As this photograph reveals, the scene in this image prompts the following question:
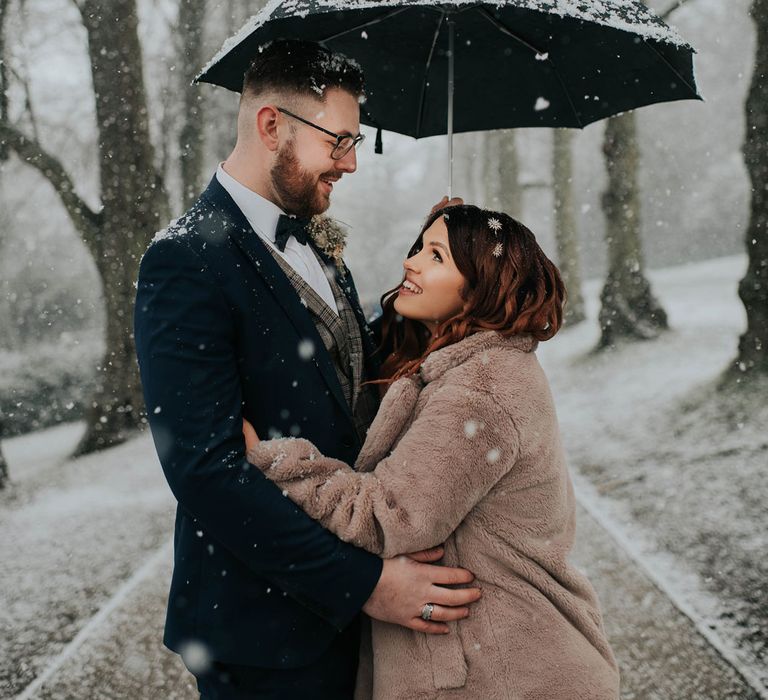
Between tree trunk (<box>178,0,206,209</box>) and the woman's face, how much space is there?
11056 mm

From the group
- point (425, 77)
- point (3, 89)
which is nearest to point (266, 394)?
point (425, 77)

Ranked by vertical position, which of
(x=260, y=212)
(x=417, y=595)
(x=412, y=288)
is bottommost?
(x=417, y=595)

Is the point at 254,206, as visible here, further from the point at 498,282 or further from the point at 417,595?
the point at 417,595

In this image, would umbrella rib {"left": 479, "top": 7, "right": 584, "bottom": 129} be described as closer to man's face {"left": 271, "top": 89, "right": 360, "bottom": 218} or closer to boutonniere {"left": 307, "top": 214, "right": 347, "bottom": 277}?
man's face {"left": 271, "top": 89, "right": 360, "bottom": 218}

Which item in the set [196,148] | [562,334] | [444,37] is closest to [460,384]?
[444,37]

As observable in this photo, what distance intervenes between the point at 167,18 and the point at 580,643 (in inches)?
554

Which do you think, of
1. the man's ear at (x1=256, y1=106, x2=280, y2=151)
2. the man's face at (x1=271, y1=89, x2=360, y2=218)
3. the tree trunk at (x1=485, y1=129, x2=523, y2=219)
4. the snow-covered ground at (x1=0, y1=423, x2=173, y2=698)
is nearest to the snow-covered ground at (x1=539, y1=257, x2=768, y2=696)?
the man's face at (x1=271, y1=89, x2=360, y2=218)

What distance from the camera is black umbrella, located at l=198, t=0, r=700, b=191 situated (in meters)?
2.44

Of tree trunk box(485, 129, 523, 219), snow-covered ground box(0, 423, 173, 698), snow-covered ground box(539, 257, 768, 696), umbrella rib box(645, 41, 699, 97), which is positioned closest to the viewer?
umbrella rib box(645, 41, 699, 97)

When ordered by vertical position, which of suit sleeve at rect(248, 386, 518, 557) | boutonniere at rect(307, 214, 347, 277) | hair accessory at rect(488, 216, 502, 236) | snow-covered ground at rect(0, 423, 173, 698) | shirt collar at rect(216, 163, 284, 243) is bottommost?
snow-covered ground at rect(0, 423, 173, 698)

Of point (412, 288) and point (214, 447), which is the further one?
point (412, 288)

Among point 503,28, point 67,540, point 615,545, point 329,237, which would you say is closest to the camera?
point 329,237

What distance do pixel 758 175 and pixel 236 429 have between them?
24.3 feet

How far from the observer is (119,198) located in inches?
360
